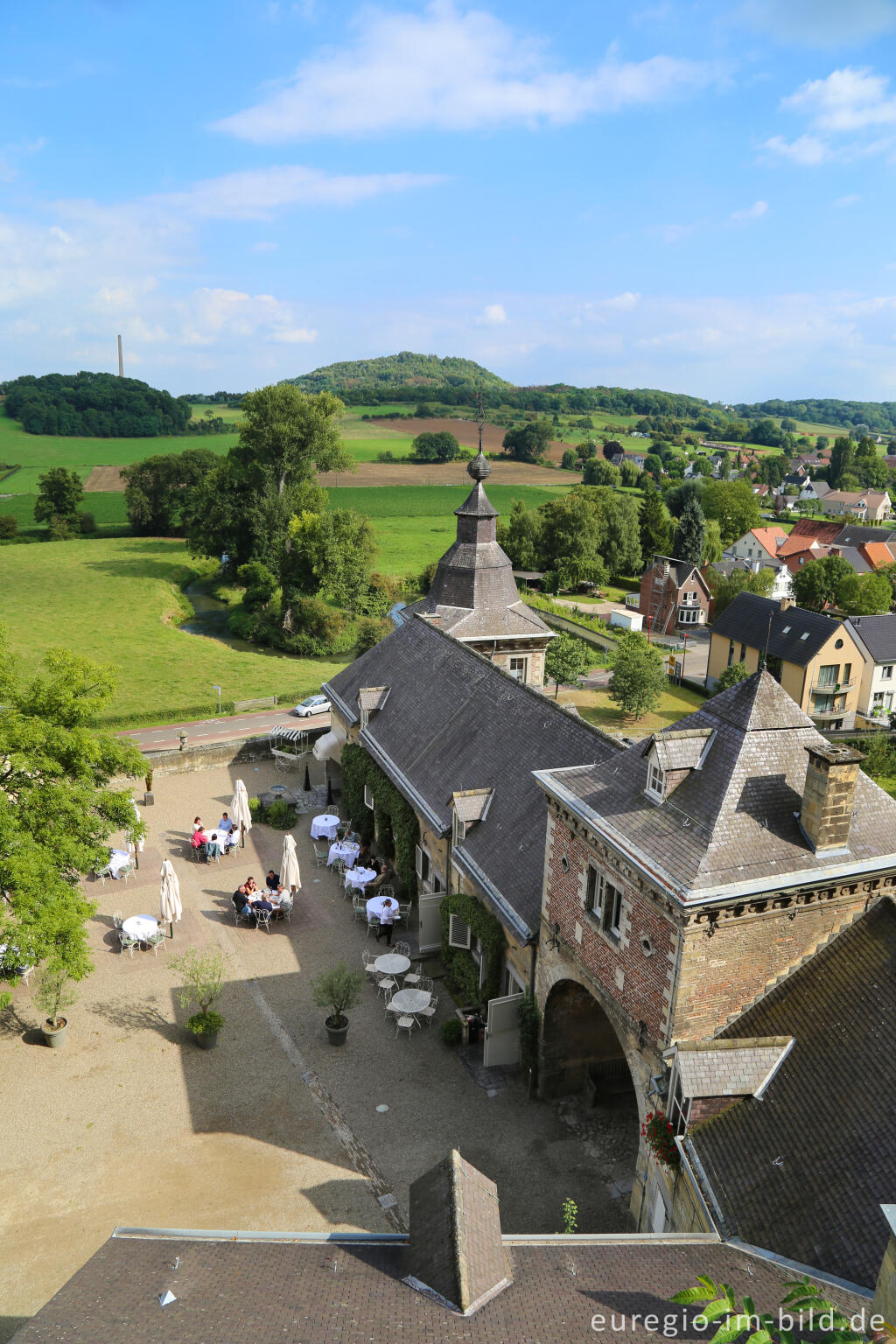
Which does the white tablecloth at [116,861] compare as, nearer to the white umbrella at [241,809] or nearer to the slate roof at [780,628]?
the white umbrella at [241,809]

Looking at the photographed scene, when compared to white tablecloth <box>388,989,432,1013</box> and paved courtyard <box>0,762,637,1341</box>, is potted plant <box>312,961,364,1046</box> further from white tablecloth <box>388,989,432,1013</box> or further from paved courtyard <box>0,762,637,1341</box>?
white tablecloth <box>388,989,432,1013</box>

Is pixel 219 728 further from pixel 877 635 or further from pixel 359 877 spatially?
pixel 877 635

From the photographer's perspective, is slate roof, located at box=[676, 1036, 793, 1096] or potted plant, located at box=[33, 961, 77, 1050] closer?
slate roof, located at box=[676, 1036, 793, 1096]

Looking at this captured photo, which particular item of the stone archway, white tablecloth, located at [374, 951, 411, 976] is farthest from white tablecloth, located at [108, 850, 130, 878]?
the stone archway

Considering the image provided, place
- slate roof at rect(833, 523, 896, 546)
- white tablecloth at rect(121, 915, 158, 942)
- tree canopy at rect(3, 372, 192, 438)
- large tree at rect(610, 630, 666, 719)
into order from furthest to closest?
1. tree canopy at rect(3, 372, 192, 438)
2. slate roof at rect(833, 523, 896, 546)
3. large tree at rect(610, 630, 666, 719)
4. white tablecloth at rect(121, 915, 158, 942)

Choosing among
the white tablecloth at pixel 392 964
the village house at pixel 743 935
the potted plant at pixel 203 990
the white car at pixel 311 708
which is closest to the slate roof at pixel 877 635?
the white car at pixel 311 708

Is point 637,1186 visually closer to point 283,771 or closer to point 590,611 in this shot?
point 283,771
